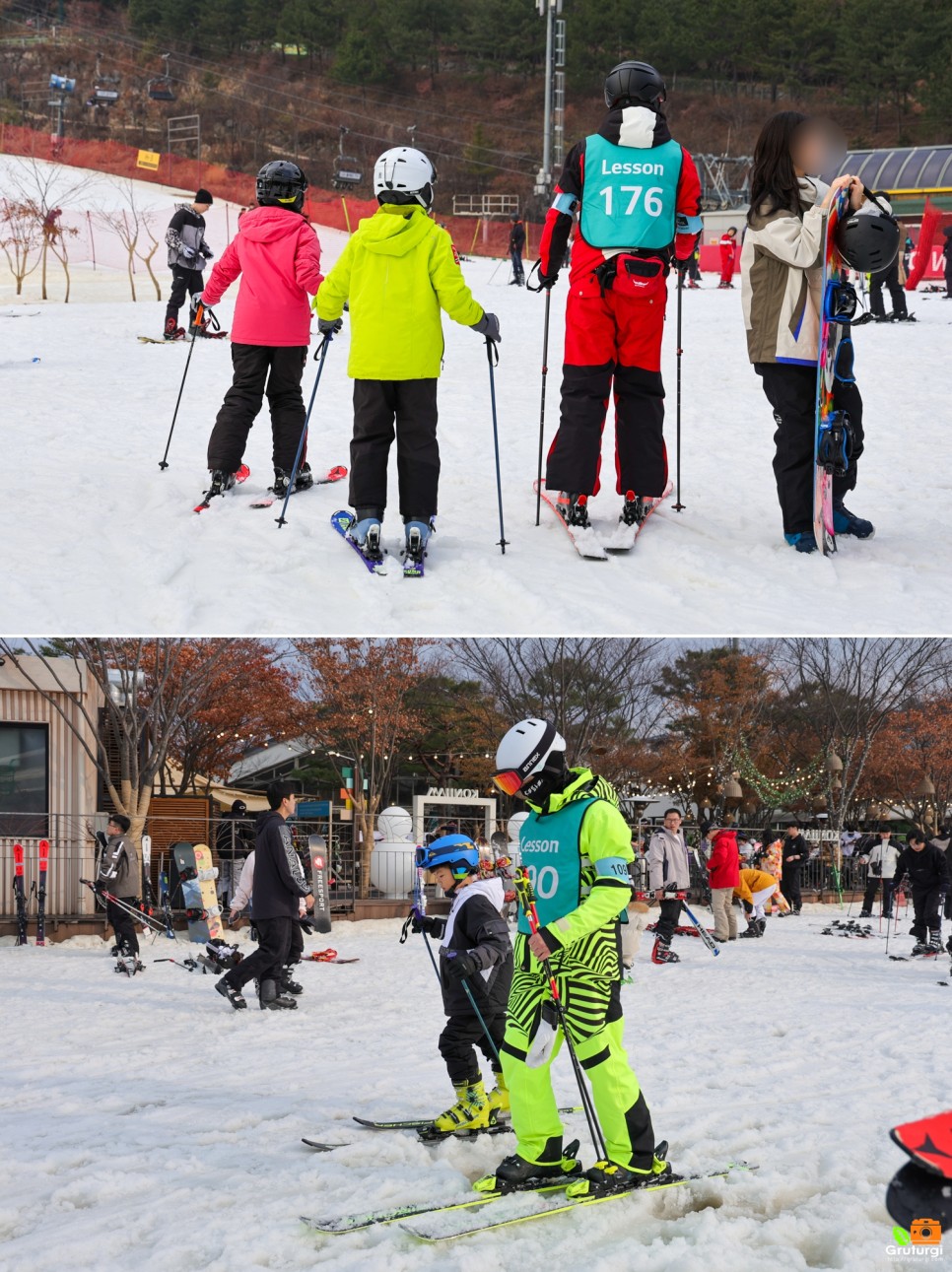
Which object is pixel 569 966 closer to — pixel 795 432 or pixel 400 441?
pixel 400 441

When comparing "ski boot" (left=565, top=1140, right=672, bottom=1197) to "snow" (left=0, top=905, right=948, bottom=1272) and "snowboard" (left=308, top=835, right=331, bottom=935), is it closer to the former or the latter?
"snow" (left=0, top=905, right=948, bottom=1272)

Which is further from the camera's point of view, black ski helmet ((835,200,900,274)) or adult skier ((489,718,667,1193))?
black ski helmet ((835,200,900,274))

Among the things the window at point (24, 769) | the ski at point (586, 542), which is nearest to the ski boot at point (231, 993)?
the ski at point (586, 542)

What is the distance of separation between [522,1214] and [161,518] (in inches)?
179

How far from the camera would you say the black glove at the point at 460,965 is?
4.55 m

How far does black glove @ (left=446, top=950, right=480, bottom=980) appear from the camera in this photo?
14.9 ft

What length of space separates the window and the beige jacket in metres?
10.6

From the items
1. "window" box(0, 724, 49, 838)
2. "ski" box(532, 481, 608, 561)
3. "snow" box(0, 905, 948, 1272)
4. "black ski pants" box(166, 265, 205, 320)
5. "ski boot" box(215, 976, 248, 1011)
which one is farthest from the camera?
"black ski pants" box(166, 265, 205, 320)

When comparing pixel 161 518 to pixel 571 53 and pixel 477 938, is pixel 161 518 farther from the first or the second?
pixel 571 53

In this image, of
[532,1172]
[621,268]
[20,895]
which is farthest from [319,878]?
[532,1172]

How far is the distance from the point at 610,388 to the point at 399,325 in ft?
4.09

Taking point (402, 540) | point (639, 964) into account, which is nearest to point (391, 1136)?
point (402, 540)

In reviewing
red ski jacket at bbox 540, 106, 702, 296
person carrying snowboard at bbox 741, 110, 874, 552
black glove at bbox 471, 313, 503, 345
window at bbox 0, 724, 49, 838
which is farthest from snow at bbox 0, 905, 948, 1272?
window at bbox 0, 724, 49, 838

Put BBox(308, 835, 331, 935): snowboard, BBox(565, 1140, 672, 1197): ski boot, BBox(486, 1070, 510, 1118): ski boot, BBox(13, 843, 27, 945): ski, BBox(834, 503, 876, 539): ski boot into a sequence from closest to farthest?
BBox(565, 1140, 672, 1197): ski boot, BBox(486, 1070, 510, 1118): ski boot, BBox(834, 503, 876, 539): ski boot, BBox(308, 835, 331, 935): snowboard, BBox(13, 843, 27, 945): ski
